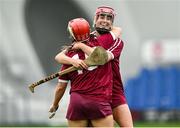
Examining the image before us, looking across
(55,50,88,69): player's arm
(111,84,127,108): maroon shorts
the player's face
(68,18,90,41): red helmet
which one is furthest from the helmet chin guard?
(111,84,127,108): maroon shorts

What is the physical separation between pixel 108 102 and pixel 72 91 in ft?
1.39

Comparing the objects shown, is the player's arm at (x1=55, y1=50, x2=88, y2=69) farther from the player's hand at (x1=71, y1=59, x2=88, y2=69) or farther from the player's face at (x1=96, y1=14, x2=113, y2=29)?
the player's face at (x1=96, y1=14, x2=113, y2=29)

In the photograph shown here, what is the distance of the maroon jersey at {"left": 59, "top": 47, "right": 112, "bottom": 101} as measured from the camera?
10.2m

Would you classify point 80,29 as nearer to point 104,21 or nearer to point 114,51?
point 104,21

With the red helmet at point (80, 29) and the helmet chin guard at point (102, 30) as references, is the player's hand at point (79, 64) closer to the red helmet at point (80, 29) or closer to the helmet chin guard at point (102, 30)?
the red helmet at point (80, 29)

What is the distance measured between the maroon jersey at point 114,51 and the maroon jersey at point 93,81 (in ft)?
0.76

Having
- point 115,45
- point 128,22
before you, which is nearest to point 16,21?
point 128,22

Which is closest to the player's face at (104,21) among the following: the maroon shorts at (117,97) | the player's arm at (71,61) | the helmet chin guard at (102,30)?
the helmet chin guard at (102,30)

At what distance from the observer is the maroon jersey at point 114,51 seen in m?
10.3

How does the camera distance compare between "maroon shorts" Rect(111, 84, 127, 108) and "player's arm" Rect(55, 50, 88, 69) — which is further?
"maroon shorts" Rect(111, 84, 127, 108)

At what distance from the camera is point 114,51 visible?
34.3 ft

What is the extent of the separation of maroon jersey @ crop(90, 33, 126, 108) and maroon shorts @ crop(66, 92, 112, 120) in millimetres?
617

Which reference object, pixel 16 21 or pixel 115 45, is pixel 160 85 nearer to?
pixel 16 21

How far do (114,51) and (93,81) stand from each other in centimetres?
50
